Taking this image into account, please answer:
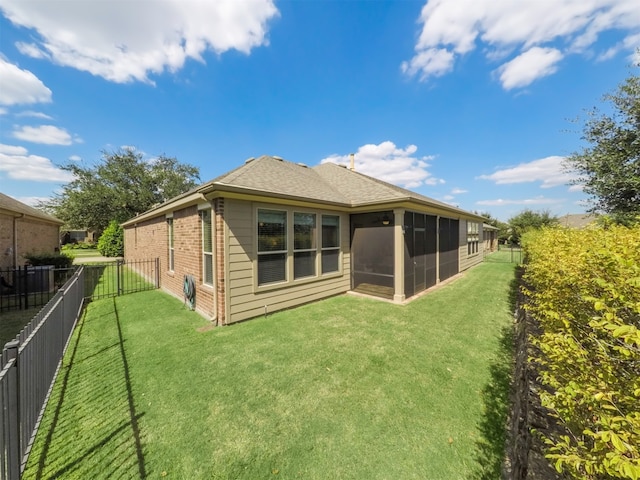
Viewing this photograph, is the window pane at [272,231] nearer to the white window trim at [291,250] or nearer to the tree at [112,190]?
the white window trim at [291,250]

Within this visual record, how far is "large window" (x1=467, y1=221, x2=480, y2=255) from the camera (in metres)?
14.8

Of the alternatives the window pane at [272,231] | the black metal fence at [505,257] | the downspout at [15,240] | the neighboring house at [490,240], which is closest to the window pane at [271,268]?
the window pane at [272,231]

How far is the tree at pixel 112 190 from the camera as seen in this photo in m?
26.3

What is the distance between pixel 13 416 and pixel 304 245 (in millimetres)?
5691

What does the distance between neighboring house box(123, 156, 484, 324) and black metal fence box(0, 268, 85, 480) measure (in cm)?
269

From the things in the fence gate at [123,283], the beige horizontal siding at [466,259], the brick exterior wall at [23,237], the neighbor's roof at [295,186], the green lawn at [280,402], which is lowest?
the green lawn at [280,402]

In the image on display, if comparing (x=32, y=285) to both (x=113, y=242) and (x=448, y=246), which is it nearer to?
(x=448, y=246)

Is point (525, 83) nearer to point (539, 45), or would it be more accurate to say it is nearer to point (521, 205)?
point (539, 45)

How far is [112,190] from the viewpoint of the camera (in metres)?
27.2

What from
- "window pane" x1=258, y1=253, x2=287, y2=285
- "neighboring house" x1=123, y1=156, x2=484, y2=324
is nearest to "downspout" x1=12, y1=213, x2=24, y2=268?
"neighboring house" x1=123, y1=156, x2=484, y2=324

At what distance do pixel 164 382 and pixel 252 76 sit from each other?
39.9 ft

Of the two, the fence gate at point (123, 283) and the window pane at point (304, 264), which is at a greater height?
the window pane at point (304, 264)

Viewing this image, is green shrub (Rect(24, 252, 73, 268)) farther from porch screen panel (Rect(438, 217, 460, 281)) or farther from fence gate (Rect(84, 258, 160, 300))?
porch screen panel (Rect(438, 217, 460, 281))

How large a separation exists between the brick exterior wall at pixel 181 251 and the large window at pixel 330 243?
3.47 meters
